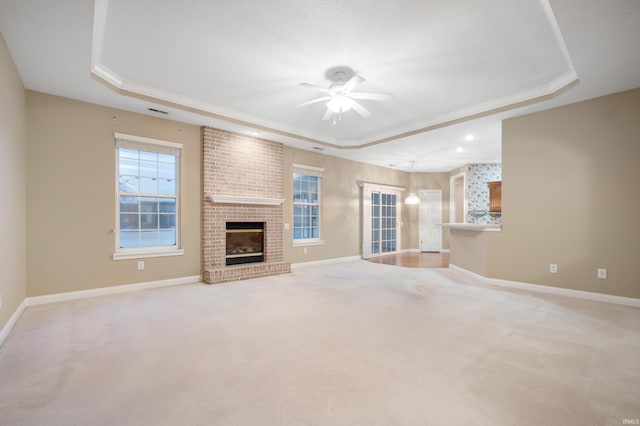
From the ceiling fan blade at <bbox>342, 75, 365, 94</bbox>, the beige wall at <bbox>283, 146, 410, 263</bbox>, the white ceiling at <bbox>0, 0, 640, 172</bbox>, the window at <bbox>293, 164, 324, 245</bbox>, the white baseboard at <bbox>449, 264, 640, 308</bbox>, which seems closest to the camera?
the white ceiling at <bbox>0, 0, 640, 172</bbox>

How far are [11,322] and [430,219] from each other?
371 inches

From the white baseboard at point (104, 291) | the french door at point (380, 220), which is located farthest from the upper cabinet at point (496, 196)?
the white baseboard at point (104, 291)

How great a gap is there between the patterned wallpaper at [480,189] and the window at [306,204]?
14.6ft

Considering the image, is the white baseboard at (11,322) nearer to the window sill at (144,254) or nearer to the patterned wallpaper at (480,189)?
the window sill at (144,254)

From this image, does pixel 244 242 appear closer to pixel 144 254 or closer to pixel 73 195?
pixel 144 254

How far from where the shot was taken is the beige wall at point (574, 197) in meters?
3.57

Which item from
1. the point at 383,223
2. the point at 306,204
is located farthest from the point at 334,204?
the point at 383,223

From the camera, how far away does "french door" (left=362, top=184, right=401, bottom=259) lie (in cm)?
781

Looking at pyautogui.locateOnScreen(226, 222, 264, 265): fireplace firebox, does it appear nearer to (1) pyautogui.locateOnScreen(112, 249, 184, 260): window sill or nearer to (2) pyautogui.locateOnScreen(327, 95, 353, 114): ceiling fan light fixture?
(1) pyautogui.locateOnScreen(112, 249, 184, 260): window sill

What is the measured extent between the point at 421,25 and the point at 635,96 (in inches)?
123

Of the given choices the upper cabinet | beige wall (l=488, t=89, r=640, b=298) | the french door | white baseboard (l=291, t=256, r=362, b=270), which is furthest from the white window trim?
the upper cabinet

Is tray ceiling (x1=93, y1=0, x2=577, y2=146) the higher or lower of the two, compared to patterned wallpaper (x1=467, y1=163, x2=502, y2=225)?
higher

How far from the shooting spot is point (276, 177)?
19.2ft

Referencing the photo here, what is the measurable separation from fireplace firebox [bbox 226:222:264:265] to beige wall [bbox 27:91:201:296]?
4.26ft
